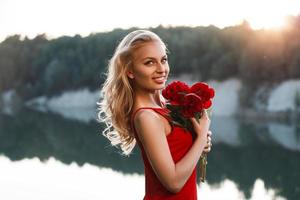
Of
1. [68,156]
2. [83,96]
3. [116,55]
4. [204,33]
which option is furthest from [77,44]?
[116,55]

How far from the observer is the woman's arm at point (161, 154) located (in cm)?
225

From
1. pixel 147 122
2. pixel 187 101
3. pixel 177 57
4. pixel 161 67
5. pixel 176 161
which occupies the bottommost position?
pixel 176 161

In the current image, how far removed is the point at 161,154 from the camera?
224 centimetres

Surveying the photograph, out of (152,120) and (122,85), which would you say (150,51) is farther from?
(152,120)

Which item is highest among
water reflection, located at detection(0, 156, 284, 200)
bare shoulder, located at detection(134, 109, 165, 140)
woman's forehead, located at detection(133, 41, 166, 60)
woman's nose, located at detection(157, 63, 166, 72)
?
water reflection, located at detection(0, 156, 284, 200)

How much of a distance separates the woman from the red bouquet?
0.03m

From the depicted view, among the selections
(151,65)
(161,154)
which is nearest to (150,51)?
(151,65)

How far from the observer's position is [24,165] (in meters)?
17.4

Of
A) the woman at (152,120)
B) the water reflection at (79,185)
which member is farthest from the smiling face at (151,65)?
the water reflection at (79,185)

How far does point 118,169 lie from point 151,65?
46.3 feet

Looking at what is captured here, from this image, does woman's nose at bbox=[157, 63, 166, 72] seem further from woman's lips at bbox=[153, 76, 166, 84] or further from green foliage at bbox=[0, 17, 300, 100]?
green foliage at bbox=[0, 17, 300, 100]

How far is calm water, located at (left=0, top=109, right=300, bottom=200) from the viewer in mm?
12133

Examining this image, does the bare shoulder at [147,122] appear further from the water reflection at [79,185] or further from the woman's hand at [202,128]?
the water reflection at [79,185]

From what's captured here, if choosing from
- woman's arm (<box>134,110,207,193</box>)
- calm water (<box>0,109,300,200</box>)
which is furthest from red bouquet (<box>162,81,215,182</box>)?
calm water (<box>0,109,300,200</box>)
